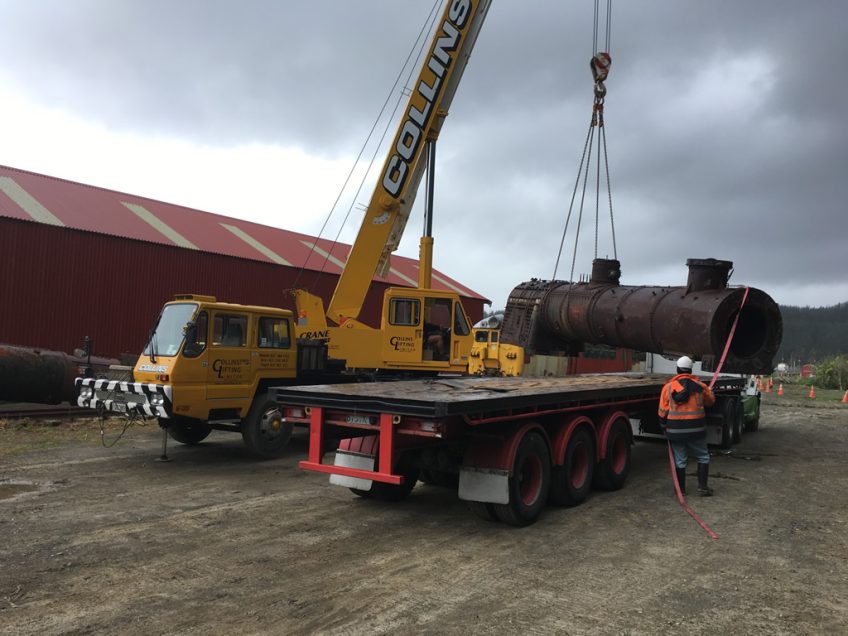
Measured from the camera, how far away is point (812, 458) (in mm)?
11422

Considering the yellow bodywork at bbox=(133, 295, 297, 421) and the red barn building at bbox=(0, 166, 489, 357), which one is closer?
the yellow bodywork at bbox=(133, 295, 297, 421)

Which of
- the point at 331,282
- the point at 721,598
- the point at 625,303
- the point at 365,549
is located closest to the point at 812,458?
the point at 625,303

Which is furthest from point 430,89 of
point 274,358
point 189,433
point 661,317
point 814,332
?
point 814,332

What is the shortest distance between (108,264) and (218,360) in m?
10.5

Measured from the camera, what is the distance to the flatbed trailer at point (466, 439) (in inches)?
226

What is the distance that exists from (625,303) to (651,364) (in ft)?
23.6

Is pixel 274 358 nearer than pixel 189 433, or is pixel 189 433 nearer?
pixel 274 358

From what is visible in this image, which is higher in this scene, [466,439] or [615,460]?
[466,439]

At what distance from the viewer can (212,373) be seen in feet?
30.6

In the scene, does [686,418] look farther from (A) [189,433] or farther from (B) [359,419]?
(A) [189,433]

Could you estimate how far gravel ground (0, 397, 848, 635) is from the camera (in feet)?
14.1

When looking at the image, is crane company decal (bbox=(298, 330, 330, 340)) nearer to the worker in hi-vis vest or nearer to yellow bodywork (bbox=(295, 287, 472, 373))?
yellow bodywork (bbox=(295, 287, 472, 373))

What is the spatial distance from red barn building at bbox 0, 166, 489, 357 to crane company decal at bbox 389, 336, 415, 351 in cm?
675

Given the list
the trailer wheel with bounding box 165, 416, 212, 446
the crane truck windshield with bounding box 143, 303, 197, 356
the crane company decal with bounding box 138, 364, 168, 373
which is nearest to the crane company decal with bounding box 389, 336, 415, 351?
the trailer wheel with bounding box 165, 416, 212, 446
